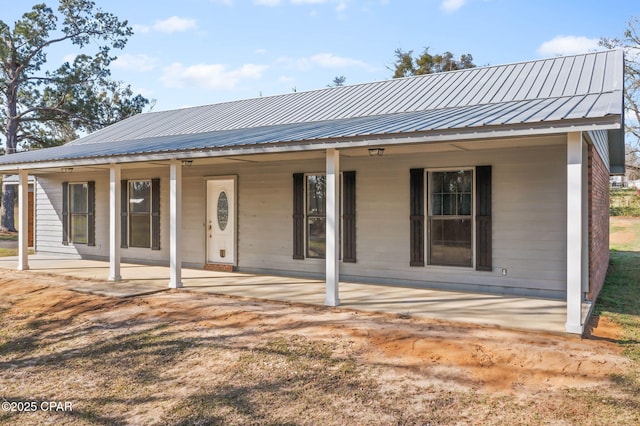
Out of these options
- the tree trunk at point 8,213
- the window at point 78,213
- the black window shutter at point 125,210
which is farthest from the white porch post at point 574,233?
the tree trunk at point 8,213

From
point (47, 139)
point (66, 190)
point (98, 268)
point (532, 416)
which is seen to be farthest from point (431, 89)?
point (47, 139)

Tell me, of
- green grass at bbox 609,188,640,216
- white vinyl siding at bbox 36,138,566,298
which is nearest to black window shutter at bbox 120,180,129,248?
white vinyl siding at bbox 36,138,566,298

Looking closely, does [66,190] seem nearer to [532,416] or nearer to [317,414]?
[317,414]

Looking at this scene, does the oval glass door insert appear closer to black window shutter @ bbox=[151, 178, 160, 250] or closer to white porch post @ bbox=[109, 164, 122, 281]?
black window shutter @ bbox=[151, 178, 160, 250]

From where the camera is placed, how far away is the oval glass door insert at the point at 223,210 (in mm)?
10477

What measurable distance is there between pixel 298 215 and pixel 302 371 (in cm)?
511

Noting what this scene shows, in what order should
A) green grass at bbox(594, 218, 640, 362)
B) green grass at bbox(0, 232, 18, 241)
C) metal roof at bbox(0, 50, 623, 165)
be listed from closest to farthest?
green grass at bbox(594, 218, 640, 362), metal roof at bbox(0, 50, 623, 165), green grass at bbox(0, 232, 18, 241)

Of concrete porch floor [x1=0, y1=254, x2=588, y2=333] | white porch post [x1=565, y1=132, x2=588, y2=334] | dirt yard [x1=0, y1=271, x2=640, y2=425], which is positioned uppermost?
white porch post [x1=565, y1=132, x2=588, y2=334]

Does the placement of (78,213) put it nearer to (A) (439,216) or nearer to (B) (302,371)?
(A) (439,216)

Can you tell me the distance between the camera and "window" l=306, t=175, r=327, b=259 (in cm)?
935

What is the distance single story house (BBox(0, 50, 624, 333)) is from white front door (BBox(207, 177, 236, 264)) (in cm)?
3

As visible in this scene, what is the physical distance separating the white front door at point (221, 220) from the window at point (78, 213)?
422 cm

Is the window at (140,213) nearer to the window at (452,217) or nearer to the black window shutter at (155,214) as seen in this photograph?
the black window shutter at (155,214)

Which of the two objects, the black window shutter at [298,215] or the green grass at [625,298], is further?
the black window shutter at [298,215]
